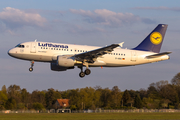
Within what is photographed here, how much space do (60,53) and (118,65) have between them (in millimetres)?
9923

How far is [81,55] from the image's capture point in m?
45.4

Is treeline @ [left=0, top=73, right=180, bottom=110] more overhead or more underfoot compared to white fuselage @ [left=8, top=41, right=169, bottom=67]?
more underfoot

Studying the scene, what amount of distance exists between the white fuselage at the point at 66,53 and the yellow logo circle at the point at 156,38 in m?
4.13

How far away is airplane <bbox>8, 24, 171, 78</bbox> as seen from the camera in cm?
4534

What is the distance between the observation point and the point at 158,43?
174 ft

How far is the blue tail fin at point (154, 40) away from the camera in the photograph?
52.3 m

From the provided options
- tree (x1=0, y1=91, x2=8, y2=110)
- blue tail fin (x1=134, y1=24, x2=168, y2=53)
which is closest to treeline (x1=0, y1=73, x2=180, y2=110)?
tree (x1=0, y1=91, x2=8, y2=110)

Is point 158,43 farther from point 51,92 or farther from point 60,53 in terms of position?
point 51,92

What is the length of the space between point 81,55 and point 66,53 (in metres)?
2.56

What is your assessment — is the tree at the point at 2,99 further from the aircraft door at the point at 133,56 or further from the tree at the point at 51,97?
the aircraft door at the point at 133,56

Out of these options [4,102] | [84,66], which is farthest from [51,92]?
[84,66]

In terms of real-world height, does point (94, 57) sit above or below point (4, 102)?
above

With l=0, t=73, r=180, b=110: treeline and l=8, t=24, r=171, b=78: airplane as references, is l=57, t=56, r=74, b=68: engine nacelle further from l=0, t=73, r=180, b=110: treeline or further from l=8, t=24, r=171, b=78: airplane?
l=0, t=73, r=180, b=110: treeline

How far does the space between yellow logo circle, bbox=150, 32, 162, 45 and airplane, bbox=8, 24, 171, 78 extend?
2.31 m
